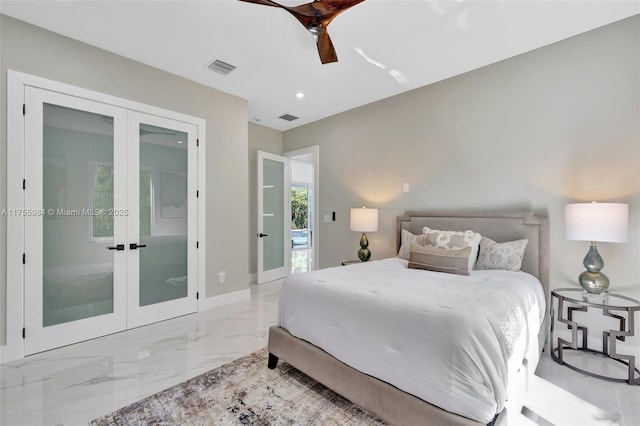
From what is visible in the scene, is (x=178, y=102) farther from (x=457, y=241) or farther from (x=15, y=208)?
(x=457, y=241)

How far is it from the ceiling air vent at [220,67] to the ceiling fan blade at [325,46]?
136cm

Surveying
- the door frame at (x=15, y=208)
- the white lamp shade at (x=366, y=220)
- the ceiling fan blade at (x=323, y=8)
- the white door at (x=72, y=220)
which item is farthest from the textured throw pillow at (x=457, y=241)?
the door frame at (x=15, y=208)

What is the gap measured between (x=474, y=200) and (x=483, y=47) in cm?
152

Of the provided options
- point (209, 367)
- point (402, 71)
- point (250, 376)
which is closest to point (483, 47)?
point (402, 71)

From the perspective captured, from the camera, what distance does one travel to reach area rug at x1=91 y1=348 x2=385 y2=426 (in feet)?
5.43

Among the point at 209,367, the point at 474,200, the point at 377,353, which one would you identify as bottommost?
the point at 209,367

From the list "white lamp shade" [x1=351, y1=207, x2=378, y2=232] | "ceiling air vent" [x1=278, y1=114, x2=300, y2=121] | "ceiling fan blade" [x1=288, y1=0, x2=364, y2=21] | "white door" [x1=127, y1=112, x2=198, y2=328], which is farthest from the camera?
"ceiling air vent" [x1=278, y1=114, x2=300, y2=121]

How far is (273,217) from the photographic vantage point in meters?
5.25

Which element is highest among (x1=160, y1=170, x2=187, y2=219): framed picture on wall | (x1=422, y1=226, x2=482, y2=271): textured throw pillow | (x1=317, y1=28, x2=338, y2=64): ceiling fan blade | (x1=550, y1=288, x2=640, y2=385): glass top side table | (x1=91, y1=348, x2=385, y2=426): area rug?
(x1=317, y1=28, x2=338, y2=64): ceiling fan blade

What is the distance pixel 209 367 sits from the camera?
7.36 ft

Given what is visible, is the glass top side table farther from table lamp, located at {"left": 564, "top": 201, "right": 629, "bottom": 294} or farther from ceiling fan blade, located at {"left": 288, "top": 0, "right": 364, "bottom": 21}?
ceiling fan blade, located at {"left": 288, "top": 0, "right": 364, "bottom": 21}

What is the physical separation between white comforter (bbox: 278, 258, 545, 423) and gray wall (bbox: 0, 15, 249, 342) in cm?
199

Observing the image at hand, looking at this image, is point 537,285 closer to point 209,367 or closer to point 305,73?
point 209,367

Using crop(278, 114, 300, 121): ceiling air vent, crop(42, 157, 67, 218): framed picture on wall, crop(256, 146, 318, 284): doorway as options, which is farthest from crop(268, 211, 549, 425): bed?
crop(278, 114, 300, 121): ceiling air vent
